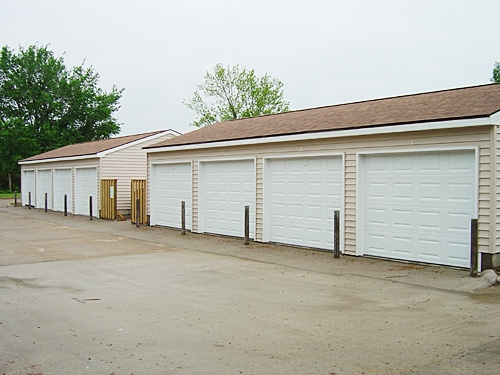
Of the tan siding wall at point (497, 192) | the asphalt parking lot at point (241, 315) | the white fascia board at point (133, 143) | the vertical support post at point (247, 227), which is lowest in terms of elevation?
the asphalt parking lot at point (241, 315)

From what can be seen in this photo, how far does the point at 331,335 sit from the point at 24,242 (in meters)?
12.3

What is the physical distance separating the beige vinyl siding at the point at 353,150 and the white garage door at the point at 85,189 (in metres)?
8.38

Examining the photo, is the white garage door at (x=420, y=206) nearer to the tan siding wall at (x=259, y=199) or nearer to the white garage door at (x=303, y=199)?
the white garage door at (x=303, y=199)

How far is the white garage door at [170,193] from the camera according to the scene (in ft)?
59.7

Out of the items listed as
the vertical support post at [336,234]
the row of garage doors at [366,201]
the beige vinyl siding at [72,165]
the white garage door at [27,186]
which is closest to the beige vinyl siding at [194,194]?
the row of garage doors at [366,201]

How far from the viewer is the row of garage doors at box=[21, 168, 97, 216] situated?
995 inches

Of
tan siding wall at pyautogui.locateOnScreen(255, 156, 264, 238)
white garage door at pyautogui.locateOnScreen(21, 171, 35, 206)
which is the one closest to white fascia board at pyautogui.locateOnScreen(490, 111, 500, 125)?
tan siding wall at pyautogui.locateOnScreen(255, 156, 264, 238)

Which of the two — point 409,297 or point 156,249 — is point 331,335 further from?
point 156,249

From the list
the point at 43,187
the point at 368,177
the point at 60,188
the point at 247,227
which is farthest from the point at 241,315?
the point at 43,187

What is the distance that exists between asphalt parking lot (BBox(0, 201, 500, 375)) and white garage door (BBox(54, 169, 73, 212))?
14101 millimetres

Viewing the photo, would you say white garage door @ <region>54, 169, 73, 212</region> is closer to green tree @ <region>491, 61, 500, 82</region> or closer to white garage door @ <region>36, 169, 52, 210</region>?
white garage door @ <region>36, 169, 52, 210</region>

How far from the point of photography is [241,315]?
738 cm

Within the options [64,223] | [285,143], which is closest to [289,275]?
[285,143]

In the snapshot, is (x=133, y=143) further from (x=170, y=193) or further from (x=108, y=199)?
(x=170, y=193)
